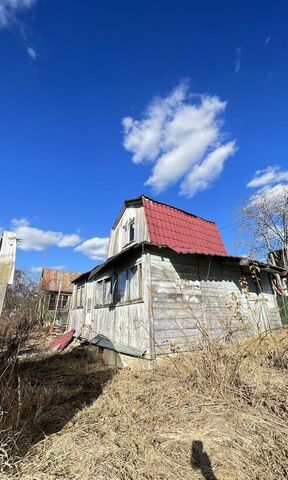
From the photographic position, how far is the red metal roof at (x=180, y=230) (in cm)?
976

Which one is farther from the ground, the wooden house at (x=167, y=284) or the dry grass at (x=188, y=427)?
the wooden house at (x=167, y=284)

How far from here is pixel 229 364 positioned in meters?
4.37

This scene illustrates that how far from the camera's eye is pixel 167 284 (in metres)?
8.36

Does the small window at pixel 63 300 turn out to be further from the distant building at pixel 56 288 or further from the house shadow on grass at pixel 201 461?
the house shadow on grass at pixel 201 461

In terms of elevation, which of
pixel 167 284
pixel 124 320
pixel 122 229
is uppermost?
pixel 122 229

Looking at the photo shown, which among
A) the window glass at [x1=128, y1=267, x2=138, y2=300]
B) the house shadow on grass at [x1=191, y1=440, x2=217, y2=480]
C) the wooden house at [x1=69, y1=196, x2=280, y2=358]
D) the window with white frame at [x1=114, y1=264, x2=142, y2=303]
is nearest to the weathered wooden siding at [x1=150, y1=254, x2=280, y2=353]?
the wooden house at [x1=69, y1=196, x2=280, y2=358]

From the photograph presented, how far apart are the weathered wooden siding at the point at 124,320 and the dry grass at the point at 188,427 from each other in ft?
7.73

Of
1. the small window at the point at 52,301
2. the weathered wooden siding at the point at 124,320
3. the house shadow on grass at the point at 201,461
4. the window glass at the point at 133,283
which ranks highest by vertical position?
the small window at the point at 52,301

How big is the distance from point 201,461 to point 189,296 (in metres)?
5.90

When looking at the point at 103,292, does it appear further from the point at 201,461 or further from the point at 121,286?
the point at 201,461

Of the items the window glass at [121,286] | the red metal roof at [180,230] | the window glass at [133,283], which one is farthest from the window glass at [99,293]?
the red metal roof at [180,230]

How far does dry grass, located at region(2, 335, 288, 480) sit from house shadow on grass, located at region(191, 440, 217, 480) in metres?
0.01

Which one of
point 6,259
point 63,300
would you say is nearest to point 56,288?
point 63,300

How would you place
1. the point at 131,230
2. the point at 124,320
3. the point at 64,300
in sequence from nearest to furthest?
the point at 124,320, the point at 131,230, the point at 64,300
